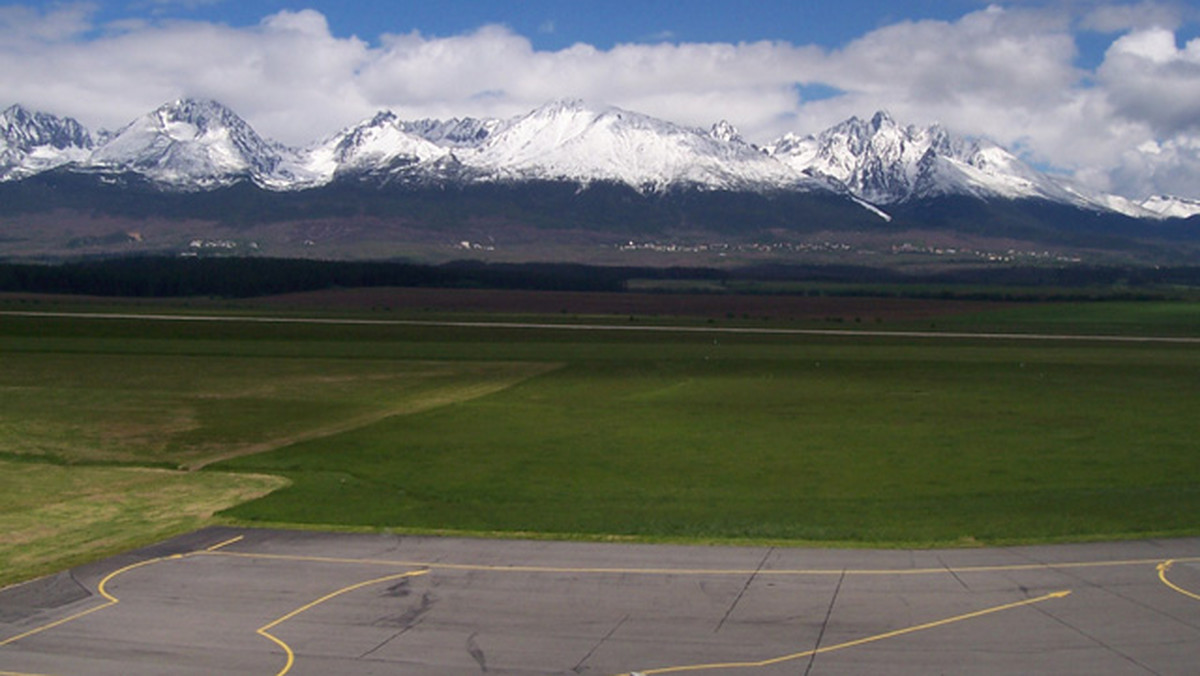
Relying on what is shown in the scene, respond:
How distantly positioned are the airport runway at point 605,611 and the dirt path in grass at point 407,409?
60.2 feet

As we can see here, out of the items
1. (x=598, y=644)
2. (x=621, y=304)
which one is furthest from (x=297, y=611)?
(x=621, y=304)

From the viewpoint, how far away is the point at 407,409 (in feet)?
208

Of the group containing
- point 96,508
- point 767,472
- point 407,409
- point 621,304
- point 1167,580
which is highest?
point 621,304

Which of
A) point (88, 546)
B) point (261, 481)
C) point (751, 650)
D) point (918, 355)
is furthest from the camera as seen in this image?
point (918, 355)

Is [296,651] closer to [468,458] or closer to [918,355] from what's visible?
[468,458]

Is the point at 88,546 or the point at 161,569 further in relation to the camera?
the point at 88,546

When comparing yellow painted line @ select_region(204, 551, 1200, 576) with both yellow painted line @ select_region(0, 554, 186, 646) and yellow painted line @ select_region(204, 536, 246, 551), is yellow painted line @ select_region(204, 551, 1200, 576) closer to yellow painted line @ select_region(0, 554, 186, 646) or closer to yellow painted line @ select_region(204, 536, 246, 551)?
yellow painted line @ select_region(204, 536, 246, 551)

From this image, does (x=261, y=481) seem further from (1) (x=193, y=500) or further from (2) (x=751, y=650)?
(2) (x=751, y=650)

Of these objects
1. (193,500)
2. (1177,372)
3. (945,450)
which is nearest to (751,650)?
(193,500)

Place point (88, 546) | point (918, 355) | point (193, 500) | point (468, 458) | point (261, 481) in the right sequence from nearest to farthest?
point (88, 546), point (193, 500), point (261, 481), point (468, 458), point (918, 355)

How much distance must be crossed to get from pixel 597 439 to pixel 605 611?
88.4 ft

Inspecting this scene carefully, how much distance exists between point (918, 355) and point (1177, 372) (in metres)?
19.7

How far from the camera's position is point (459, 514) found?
37.1 meters

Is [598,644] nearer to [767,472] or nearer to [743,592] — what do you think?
[743,592]
